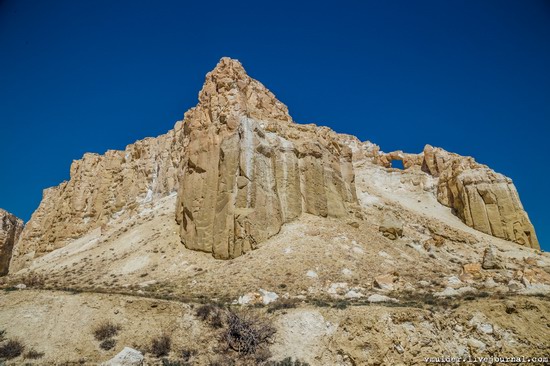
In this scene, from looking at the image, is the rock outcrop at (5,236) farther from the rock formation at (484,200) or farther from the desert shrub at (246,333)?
the rock formation at (484,200)

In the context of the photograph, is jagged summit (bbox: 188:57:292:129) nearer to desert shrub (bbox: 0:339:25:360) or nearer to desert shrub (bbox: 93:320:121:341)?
desert shrub (bbox: 93:320:121:341)

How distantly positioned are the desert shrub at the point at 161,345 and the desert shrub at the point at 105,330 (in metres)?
1.50

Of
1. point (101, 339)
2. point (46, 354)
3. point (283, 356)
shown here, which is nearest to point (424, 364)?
point (283, 356)

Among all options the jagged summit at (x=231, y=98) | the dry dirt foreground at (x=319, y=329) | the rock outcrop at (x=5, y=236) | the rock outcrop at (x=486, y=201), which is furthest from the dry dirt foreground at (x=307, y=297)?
the jagged summit at (x=231, y=98)

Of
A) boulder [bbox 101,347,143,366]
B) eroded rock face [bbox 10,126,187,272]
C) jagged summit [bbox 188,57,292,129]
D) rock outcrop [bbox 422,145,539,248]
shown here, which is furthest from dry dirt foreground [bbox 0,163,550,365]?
eroded rock face [bbox 10,126,187,272]

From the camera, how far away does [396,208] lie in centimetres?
4431

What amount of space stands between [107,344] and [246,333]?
5180 mm

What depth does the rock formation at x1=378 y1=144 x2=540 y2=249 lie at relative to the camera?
A: 4466 centimetres

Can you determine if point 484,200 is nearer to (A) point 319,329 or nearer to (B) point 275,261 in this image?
(B) point 275,261

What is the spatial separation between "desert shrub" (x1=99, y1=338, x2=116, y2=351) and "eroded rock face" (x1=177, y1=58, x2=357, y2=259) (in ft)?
48.1

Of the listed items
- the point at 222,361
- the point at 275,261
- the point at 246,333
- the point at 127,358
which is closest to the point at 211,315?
the point at 246,333

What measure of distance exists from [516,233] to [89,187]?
2737 inches

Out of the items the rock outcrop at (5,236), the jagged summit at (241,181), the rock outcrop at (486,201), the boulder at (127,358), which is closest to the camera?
the boulder at (127,358)

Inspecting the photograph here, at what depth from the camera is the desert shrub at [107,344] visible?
42.1ft
